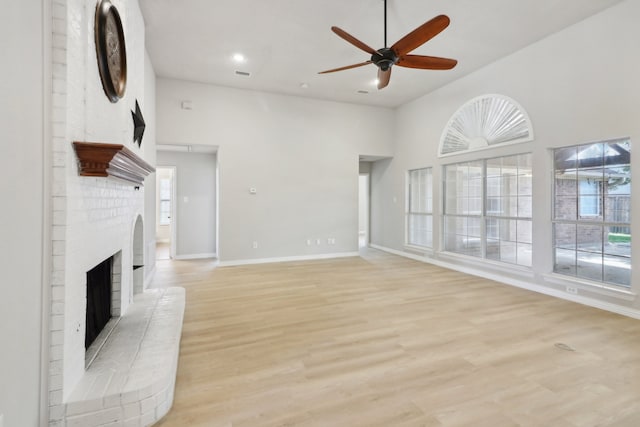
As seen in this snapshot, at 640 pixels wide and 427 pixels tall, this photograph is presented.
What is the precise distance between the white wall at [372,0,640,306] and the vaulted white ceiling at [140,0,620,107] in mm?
200

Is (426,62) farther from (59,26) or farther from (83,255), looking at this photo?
(83,255)

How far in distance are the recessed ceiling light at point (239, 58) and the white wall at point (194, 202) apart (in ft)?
8.86

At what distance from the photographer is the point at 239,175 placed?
5996 mm

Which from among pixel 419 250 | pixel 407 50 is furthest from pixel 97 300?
pixel 419 250

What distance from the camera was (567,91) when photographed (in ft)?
12.9

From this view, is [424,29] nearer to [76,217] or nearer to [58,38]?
[58,38]

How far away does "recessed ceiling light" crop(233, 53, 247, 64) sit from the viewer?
4.61m

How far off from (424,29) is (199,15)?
105 inches

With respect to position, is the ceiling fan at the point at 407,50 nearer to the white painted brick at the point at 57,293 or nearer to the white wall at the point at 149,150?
the white painted brick at the point at 57,293

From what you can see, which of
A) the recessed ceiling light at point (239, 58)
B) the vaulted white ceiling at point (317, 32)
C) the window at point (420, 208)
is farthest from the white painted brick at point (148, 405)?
the window at point (420, 208)

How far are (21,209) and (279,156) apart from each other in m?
5.15

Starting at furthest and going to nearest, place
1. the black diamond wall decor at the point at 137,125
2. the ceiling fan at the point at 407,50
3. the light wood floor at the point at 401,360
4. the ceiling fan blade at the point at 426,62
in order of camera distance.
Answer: the ceiling fan blade at the point at 426,62 < the black diamond wall decor at the point at 137,125 < the ceiling fan at the point at 407,50 < the light wood floor at the point at 401,360

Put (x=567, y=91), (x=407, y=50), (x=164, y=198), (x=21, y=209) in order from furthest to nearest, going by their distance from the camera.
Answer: (x=164, y=198) < (x=567, y=91) < (x=407, y=50) < (x=21, y=209)

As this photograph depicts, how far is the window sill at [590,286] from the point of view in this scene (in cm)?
336
